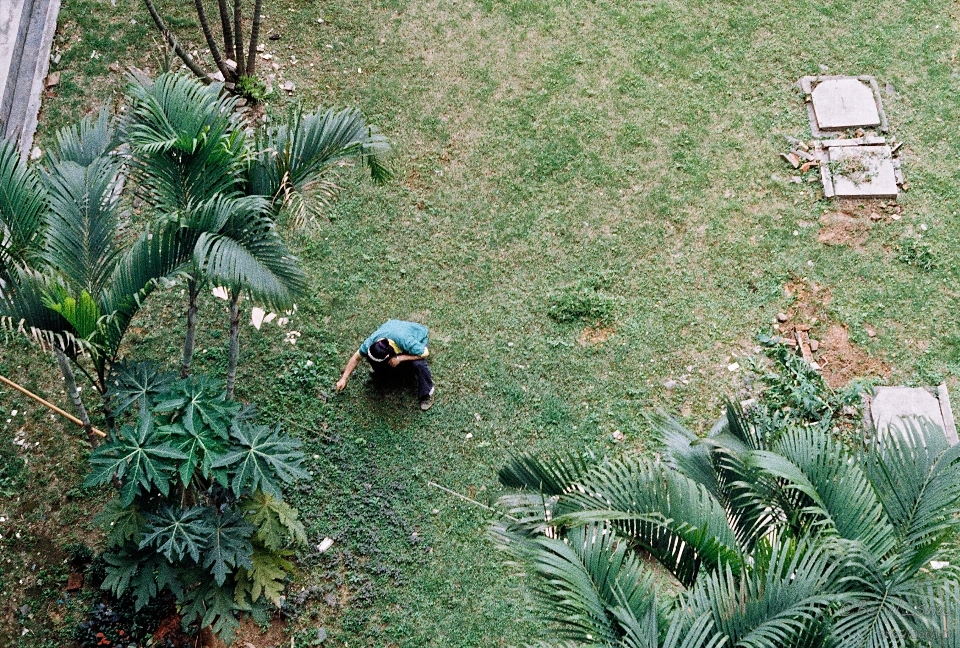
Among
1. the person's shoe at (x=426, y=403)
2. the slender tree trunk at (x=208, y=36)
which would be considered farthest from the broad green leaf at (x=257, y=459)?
the slender tree trunk at (x=208, y=36)

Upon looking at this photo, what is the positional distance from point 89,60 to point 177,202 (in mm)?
4989

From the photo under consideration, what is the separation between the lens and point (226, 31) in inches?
361

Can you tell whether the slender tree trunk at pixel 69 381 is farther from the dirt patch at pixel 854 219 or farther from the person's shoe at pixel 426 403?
the dirt patch at pixel 854 219

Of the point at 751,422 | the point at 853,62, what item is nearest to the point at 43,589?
the point at 751,422

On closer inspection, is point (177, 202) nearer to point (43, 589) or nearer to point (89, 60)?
point (43, 589)

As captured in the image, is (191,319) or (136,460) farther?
(191,319)

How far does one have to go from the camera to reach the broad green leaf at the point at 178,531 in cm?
589

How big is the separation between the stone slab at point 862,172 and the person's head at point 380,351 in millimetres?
4459

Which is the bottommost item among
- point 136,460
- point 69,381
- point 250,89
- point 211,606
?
point 211,606

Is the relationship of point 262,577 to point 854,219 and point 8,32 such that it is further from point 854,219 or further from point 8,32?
point 8,32

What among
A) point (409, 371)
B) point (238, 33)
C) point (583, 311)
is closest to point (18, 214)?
point (409, 371)

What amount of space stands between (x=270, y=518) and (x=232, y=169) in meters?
2.42

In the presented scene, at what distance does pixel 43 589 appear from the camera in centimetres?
682

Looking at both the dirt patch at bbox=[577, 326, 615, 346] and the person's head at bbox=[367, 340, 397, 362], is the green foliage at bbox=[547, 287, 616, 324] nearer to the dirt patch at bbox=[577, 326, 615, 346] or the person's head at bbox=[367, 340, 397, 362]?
the dirt patch at bbox=[577, 326, 615, 346]
